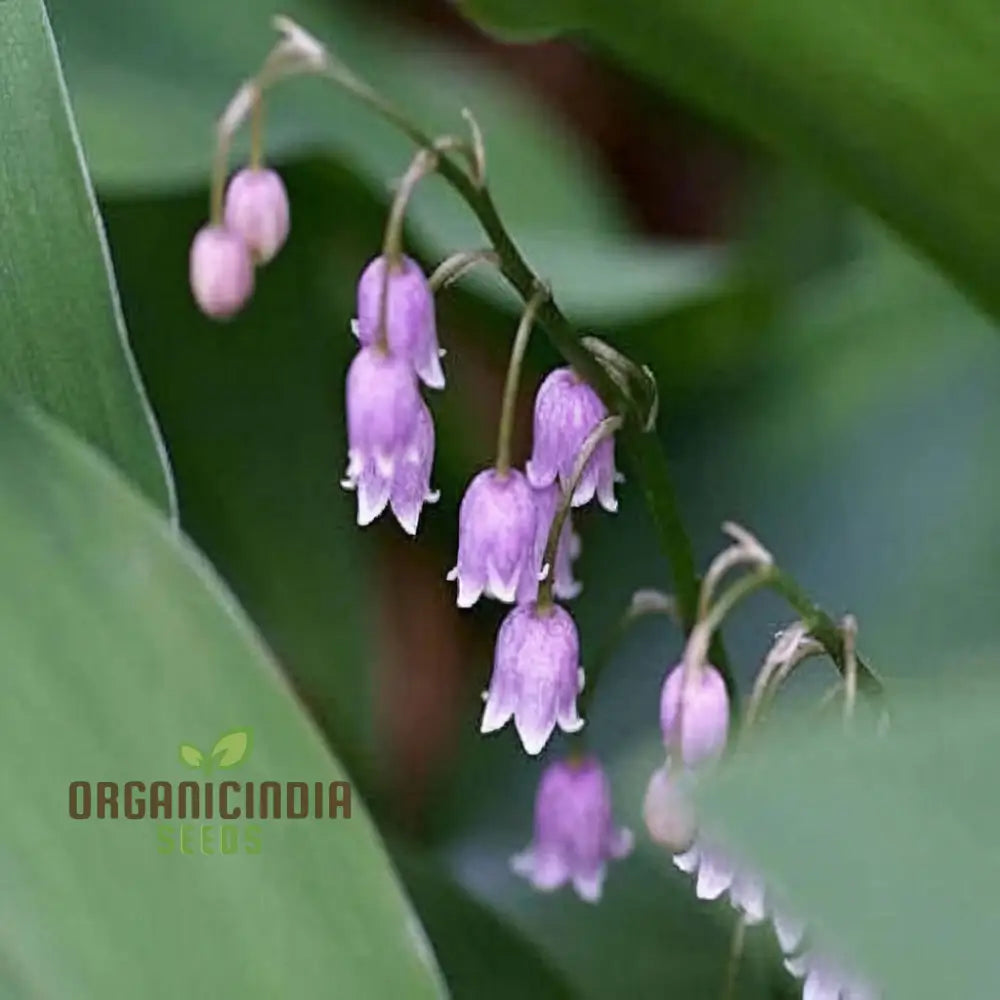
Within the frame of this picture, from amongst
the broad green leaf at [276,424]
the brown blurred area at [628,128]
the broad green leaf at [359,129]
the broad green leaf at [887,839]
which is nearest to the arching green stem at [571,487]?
the broad green leaf at [887,839]

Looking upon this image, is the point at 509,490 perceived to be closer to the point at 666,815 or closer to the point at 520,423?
the point at 666,815

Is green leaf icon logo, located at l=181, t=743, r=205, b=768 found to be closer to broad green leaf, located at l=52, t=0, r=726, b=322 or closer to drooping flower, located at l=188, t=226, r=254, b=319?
drooping flower, located at l=188, t=226, r=254, b=319

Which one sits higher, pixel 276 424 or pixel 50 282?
pixel 50 282

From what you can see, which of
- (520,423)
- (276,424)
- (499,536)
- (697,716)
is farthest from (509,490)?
(520,423)

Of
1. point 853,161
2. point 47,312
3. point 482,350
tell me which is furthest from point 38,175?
point 482,350

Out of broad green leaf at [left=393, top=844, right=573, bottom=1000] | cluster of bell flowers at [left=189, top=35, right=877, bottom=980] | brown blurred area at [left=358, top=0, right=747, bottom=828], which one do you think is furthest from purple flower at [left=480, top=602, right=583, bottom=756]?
brown blurred area at [left=358, top=0, right=747, bottom=828]
